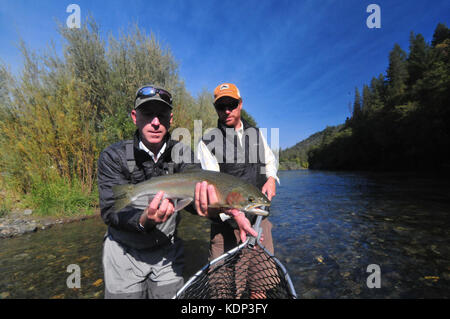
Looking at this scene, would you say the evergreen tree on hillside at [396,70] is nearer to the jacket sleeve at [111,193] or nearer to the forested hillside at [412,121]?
the forested hillside at [412,121]

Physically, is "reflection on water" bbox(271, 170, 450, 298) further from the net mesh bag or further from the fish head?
the fish head

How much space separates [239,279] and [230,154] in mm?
1828

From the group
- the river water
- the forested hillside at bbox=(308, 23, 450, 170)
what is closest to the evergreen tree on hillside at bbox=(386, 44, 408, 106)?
the forested hillside at bbox=(308, 23, 450, 170)

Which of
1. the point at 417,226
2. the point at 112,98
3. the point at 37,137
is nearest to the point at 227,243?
the point at 417,226

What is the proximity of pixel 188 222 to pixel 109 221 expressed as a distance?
6590mm

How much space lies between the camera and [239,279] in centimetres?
305

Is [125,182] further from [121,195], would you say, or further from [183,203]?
[183,203]

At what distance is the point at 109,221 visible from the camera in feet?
8.32

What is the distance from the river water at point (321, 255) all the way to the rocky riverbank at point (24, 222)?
0.39 meters

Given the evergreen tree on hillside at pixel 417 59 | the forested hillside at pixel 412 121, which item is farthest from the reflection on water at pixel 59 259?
the evergreen tree on hillside at pixel 417 59

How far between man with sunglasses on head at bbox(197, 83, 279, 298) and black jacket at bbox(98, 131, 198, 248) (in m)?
0.66

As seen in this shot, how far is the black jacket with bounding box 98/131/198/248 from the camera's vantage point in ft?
8.09

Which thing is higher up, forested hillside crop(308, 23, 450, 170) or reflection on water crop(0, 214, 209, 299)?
forested hillside crop(308, 23, 450, 170)

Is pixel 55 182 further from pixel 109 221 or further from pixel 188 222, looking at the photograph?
pixel 109 221
